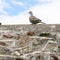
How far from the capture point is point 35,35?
13.8 feet

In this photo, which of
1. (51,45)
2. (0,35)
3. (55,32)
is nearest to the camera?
(51,45)

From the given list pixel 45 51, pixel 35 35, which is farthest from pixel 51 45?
pixel 35 35

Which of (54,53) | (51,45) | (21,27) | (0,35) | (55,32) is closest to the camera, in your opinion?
(54,53)

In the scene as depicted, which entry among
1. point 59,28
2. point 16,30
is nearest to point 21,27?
point 16,30

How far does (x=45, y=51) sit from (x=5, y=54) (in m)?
0.63

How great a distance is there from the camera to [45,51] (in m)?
3.62

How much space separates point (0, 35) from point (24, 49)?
2.61 feet

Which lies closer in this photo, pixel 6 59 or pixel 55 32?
pixel 6 59

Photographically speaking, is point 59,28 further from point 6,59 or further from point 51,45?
point 6,59

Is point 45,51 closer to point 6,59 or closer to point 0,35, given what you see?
point 6,59

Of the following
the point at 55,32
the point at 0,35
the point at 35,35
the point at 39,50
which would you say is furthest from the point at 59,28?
the point at 0,35

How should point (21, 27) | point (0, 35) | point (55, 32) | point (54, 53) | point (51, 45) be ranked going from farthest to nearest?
point (21, 27)
point (0, 35)
point (55, 32)
point (51, 45)
point (54, 53)

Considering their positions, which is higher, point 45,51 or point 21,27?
point 21,27

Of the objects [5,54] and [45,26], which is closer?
[5,54]
